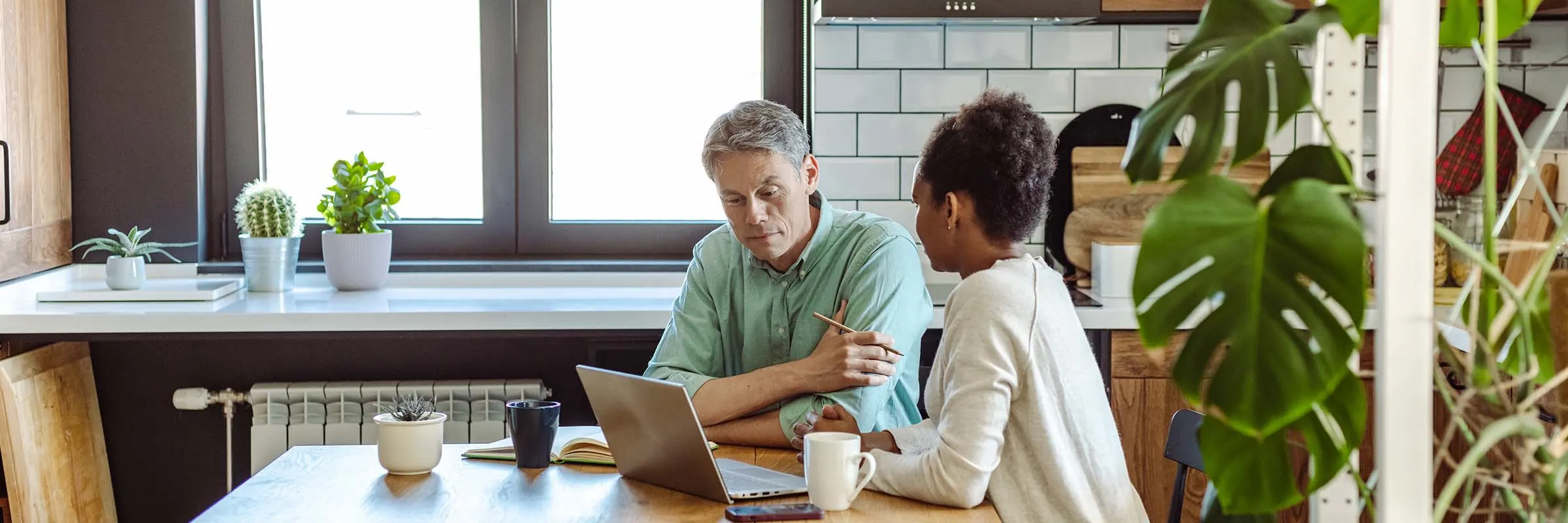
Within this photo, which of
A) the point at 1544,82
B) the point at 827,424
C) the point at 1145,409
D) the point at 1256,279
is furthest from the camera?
the point at 1544,82

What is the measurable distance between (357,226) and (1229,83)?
248 cm

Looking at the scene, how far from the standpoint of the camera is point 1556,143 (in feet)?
9.66

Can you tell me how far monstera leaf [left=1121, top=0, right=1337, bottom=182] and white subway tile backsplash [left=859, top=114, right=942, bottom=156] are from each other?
2.21 metres

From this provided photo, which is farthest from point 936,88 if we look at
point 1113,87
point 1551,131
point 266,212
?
point 266,212

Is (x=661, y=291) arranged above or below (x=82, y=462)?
above

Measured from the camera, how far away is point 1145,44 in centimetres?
320

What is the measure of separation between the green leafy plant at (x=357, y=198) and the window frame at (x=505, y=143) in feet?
0.90

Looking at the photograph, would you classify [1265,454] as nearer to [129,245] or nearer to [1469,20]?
[1469,20]

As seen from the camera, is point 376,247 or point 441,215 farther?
point 441,215

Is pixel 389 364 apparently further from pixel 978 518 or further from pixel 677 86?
pixel 978 518

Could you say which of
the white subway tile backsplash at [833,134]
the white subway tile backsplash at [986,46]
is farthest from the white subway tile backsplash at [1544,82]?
the white subway tile backsplash at [833,134]

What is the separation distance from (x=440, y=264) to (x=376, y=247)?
221mm

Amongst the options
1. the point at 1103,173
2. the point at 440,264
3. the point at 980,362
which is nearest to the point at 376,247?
the point at 440,264

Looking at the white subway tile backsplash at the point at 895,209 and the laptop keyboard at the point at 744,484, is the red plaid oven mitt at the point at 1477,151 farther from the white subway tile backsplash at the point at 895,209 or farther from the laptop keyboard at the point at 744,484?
the laptop keyboard at the point at 744,484
